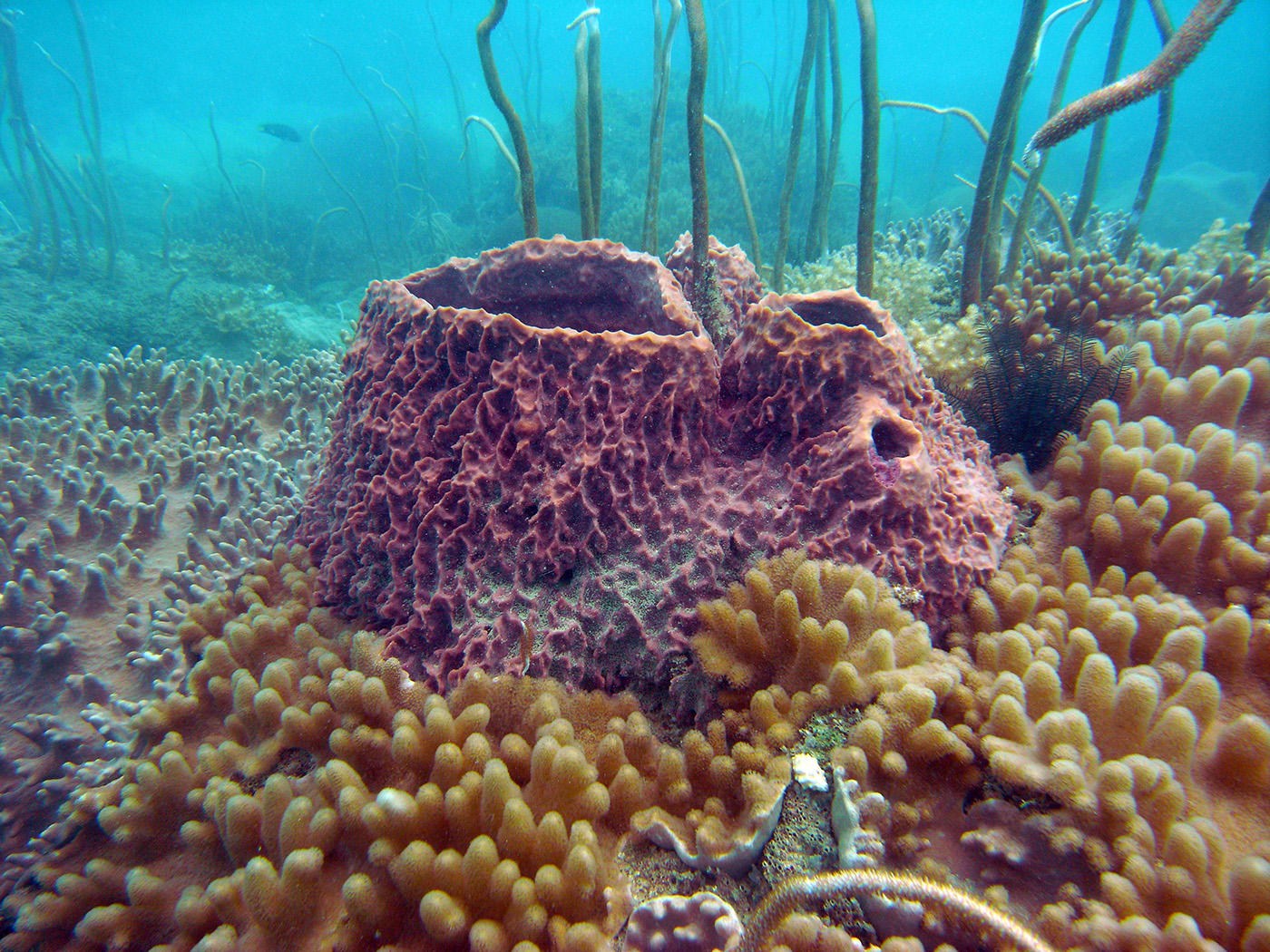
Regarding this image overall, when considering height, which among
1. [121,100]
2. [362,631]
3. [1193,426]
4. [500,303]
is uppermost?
[121,100]

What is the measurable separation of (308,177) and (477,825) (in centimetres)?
2480

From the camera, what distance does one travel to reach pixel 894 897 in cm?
127

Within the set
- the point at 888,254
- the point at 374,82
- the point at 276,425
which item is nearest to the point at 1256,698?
the point at 888,254

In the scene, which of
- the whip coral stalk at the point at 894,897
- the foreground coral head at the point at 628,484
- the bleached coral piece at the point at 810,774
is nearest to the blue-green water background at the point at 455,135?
the foreground coral head at the point at 628,484

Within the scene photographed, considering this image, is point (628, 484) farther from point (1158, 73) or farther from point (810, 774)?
point (1158, 73)

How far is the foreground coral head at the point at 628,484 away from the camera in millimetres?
1992

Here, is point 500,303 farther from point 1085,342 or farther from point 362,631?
point 1085,342

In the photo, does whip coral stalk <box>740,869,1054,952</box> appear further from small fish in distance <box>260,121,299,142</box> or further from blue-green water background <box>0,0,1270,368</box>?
small fish in distance <box>260,121,299,142</box>

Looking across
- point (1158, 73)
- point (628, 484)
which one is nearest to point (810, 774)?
point (628, 484)

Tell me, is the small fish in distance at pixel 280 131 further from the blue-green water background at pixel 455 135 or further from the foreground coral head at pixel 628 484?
the foreground coral head at pixel 628 484

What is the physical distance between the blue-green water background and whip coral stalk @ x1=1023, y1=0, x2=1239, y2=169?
7218mm

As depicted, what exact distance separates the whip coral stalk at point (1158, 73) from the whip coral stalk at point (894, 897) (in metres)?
2.36

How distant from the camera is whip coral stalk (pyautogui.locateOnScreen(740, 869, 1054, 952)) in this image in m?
1.16

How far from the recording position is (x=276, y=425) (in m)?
4.76
